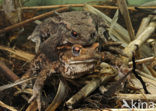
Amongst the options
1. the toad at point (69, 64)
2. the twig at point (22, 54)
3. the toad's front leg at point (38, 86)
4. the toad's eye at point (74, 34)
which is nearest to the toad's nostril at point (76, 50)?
the toad at point (69, 64)

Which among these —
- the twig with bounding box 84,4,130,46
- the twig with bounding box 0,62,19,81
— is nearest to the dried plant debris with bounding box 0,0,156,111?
the twig with bounding box 0,62,19,81

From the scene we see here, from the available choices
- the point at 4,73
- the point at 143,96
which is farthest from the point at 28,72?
the point at 143,96

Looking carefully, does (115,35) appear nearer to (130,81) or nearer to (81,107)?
(130,81)

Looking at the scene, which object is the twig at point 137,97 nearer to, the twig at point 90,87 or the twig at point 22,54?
the twig at point 90,87

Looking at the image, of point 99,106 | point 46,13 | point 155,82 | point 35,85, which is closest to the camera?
point 99,106

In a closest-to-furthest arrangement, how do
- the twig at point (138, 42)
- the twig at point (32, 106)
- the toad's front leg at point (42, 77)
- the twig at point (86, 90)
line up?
the twig at point (86, 90) < the twig at point (32, 106) < the toad's front leg at point (42, 77) < the twig at point (138, 42)

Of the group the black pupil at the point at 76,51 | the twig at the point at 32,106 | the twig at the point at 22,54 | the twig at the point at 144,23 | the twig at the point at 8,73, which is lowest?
the twig at the point at 32,106

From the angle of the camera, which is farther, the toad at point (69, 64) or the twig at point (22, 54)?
the twig at point (22, 54)

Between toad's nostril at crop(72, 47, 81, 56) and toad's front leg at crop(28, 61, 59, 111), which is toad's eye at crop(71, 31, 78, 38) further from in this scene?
toad's front leg at crop(28, 61, 59, 111)
